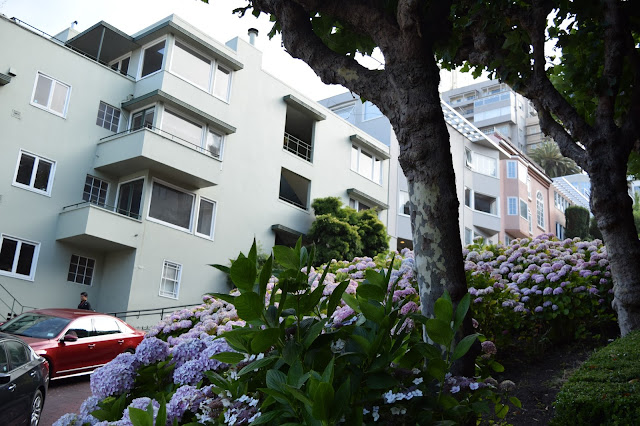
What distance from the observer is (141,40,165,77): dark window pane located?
22938 mm

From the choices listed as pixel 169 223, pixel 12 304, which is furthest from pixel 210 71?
pixel 12 304

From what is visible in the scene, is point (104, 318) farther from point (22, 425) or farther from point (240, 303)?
point (240, 303)

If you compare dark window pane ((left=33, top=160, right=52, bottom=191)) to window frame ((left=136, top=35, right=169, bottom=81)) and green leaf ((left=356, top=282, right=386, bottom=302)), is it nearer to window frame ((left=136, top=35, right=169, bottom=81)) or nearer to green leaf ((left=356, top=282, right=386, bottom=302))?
window frame ((left=136, top=35, right=169, bottom=81))

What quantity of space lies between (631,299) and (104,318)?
1107 cm

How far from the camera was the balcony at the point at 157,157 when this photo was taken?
19.8m

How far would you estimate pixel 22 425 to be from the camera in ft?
25.2

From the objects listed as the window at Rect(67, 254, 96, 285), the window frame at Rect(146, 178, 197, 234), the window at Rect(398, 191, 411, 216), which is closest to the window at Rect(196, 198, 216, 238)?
the window frame at Rect(146, 178, 197, 234)

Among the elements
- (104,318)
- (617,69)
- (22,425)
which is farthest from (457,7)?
(104,318)

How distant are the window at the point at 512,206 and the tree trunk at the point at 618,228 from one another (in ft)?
115

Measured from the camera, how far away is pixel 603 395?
345 cm

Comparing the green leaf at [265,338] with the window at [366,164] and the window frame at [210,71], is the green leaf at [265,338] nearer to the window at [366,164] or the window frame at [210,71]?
the window frame at [210,71]

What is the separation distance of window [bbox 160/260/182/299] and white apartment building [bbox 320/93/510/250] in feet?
50.8

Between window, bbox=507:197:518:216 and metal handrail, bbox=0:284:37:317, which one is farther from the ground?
window, bbox=507:197:518:216

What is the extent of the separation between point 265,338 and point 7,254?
1871cm
